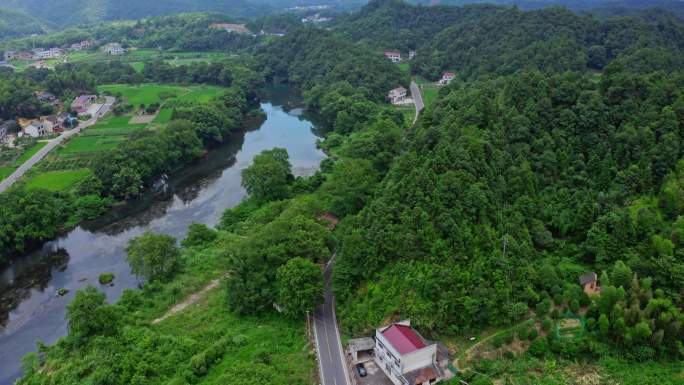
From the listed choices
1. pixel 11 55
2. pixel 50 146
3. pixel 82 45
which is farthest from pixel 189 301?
pixel 82 45

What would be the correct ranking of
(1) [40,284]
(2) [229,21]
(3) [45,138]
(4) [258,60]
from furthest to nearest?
1. (2) [229,21]
2. (4) [258,60]
3. (3) [45,138]
4. (1) [40,284]

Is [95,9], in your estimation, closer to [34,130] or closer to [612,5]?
[34,130]

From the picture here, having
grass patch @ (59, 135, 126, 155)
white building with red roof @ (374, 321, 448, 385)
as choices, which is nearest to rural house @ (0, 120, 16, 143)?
grass patch @ (59, 135, 126, 155)

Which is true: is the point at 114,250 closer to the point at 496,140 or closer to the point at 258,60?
the point at 496,140

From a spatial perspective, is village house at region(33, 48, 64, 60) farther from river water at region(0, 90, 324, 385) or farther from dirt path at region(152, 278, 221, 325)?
dirt path at region(152, 278, 221, 325)

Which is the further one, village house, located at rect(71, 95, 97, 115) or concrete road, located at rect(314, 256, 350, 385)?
village house, located at rect(71, 95, 97, 115)

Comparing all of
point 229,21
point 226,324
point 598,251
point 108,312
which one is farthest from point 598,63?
point 229,21
